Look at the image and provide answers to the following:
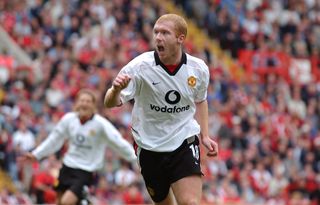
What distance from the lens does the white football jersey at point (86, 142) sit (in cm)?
1367

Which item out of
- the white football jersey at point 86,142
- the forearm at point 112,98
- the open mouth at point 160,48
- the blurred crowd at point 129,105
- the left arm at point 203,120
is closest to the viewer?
the forearm at point 112,98

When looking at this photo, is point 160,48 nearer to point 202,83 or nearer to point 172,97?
point 172,97

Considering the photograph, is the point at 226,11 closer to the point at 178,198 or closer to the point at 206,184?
the point at 206,184

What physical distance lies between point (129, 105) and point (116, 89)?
1200 centimetres

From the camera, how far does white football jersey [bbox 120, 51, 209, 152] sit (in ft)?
33.2

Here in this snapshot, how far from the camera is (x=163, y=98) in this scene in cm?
1017

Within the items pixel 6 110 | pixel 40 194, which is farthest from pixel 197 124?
pixel 6 110

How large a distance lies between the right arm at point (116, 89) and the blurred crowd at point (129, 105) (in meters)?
7.90

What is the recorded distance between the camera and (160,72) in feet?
33.3

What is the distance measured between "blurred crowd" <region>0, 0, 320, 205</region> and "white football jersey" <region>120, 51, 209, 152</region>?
7435mm

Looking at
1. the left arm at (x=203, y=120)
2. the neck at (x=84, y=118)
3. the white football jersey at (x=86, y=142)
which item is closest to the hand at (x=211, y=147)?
the left arm at (x=203, y=120)

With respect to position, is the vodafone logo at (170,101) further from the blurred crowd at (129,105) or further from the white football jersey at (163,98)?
the blurred crowd at (129,105)

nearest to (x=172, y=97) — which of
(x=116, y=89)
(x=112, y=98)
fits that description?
(x=112, y=98)

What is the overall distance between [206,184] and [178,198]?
1075 centimetres
